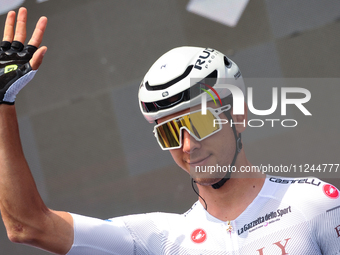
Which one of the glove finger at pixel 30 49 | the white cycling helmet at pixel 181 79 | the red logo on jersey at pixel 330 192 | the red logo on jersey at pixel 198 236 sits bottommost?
the red logo on jersey at pixel 198 236

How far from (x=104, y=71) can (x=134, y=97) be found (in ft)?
1.71

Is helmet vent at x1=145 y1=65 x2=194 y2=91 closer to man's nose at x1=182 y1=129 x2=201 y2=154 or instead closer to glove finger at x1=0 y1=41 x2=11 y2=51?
man's nose at x1=182 y1=129 x2=201 y2=154

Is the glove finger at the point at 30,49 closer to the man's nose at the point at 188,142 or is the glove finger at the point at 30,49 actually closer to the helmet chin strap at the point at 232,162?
the man's nose at the point at 188,142

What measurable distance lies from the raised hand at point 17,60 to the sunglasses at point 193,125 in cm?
75

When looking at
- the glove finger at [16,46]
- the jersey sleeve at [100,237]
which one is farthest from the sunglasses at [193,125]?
the glove finger at [16,46]

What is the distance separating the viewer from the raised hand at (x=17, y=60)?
1827mm

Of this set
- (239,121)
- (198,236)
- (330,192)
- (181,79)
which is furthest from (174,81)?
(330,192)

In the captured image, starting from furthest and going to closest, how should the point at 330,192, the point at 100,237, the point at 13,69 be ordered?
1. the point at 100,237
2. the point at 330,192
3. the point at 13,69

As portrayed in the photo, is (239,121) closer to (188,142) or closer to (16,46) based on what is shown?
(188,142)

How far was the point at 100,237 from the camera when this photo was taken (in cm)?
211

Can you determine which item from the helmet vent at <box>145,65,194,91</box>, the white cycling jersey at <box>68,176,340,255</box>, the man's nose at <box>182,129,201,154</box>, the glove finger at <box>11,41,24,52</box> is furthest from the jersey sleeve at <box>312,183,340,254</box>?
the glove finger at <box>11,41,24,52</box>

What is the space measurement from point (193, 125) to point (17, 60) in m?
0.98

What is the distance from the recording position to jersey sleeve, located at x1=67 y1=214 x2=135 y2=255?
204 centimetres

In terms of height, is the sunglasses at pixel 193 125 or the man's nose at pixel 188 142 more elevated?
the sunglasses at pixel 193 125
